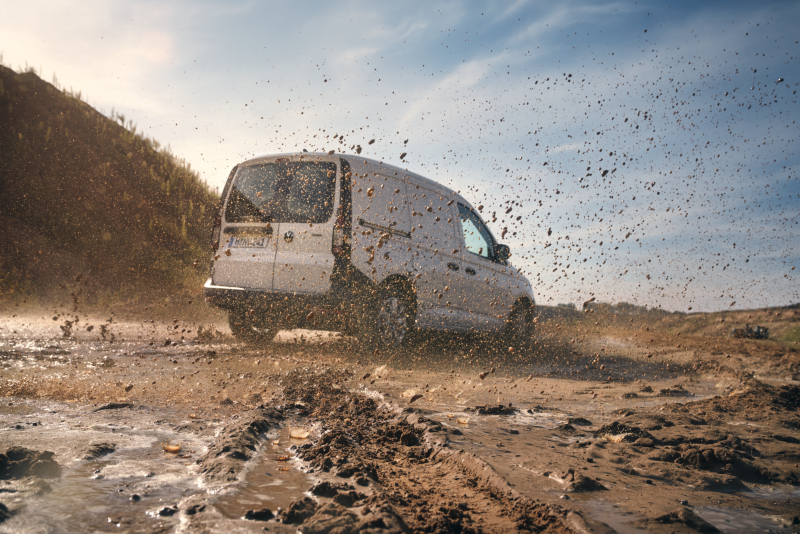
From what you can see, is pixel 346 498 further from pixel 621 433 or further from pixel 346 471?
pixel 621 433

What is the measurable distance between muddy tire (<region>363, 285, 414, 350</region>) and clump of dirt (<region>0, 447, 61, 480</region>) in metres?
4.11

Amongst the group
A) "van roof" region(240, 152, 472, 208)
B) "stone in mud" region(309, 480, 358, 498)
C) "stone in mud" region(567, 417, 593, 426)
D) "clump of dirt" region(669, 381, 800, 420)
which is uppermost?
"van roof" region(240, 152, 472, 208)

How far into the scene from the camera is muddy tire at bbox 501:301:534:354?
895cm

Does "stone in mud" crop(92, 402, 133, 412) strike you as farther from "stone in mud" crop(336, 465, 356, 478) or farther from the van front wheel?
the van front wheel

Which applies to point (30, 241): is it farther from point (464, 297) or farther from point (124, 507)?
point (124, 507)

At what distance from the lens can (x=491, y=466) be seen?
254cm

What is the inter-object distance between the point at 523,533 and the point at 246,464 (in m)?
1.34

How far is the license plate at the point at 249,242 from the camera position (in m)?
6.23

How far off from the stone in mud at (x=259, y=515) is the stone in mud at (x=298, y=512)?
5 centimetres

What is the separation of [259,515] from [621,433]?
2.59 m

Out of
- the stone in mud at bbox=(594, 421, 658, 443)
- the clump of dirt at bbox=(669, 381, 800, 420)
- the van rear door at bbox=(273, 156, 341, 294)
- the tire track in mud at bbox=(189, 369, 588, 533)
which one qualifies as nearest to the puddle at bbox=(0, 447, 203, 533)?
the tire track in mud at bbox=(189, 369, 588, 533)

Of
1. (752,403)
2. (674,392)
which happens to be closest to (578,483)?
(752,403)

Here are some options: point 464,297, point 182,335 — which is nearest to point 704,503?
point 464,297

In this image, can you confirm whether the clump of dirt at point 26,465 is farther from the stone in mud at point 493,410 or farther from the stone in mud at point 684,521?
the stone in mud at point 493,410
